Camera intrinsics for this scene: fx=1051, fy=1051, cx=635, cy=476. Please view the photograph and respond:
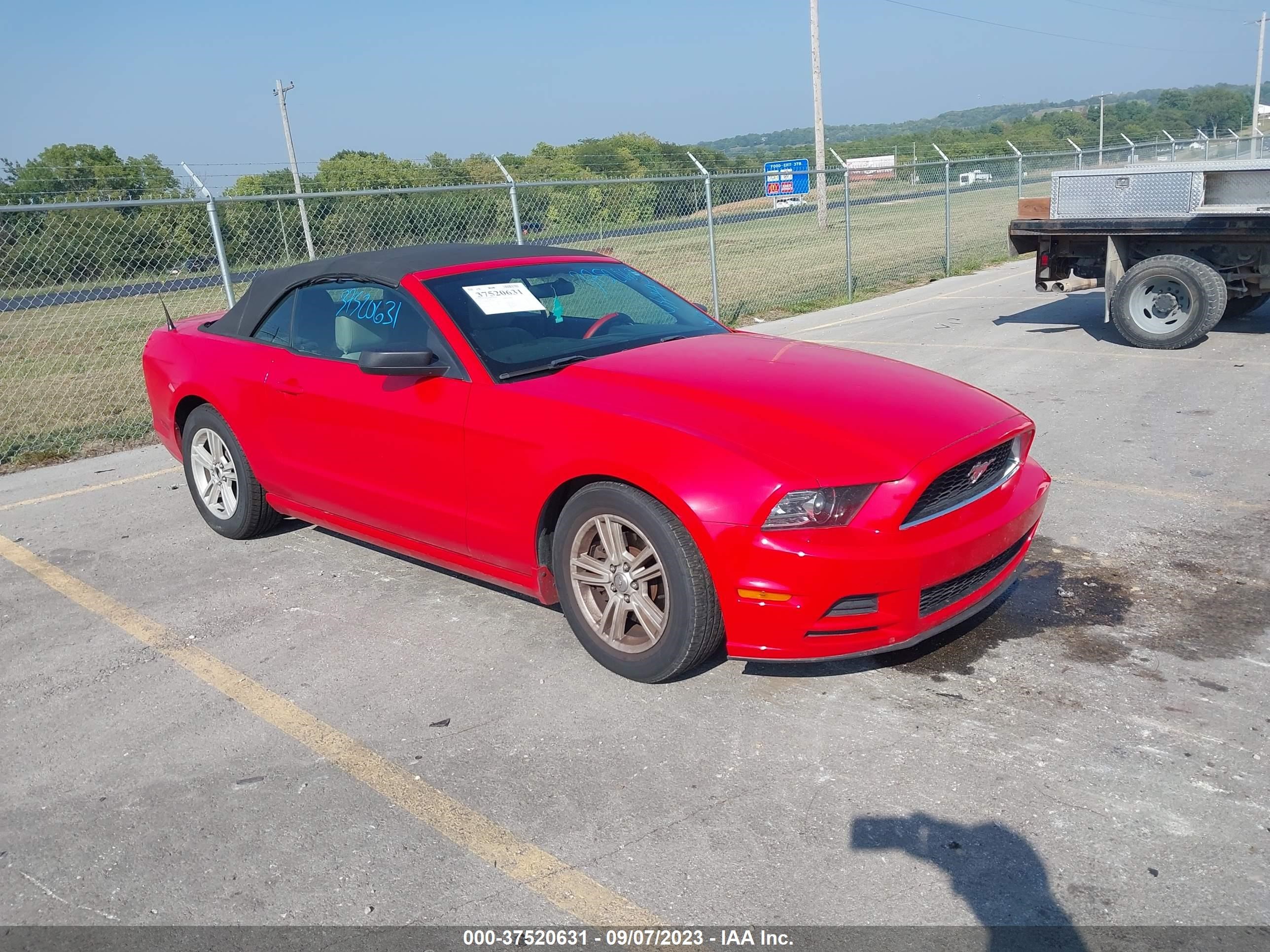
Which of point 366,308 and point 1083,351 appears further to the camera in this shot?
point 1083,351

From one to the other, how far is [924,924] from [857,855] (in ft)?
0.96

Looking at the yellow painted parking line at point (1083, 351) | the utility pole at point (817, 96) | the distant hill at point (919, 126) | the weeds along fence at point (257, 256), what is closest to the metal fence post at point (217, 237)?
the weeds along fence at point (257, 256)

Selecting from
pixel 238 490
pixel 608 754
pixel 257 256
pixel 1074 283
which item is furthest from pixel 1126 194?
pixel 257 256

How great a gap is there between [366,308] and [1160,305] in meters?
7.58

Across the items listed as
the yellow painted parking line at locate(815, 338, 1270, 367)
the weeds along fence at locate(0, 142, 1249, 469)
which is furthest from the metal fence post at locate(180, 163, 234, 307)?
the yellow painted parking line at locate(815, 338, 1270, 367)

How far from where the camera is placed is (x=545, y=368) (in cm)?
415

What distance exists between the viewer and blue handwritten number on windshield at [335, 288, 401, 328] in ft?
14.7

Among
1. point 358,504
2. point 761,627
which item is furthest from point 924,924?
point 358,504

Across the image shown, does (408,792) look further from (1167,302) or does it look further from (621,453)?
(1167,302)

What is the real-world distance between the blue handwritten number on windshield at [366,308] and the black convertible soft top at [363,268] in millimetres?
73

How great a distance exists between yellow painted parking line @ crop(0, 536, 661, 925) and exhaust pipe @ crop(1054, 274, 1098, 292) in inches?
331

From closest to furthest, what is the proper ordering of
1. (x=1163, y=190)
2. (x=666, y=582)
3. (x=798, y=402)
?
1. (x=666, y=582)
2. (x=798, y=402)
3. (x=1163, y=190)

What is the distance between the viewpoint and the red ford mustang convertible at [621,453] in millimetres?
3338

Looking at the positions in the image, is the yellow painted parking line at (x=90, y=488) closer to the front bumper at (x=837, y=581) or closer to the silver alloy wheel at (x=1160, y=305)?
the front bumper at (x=837, y=581)
